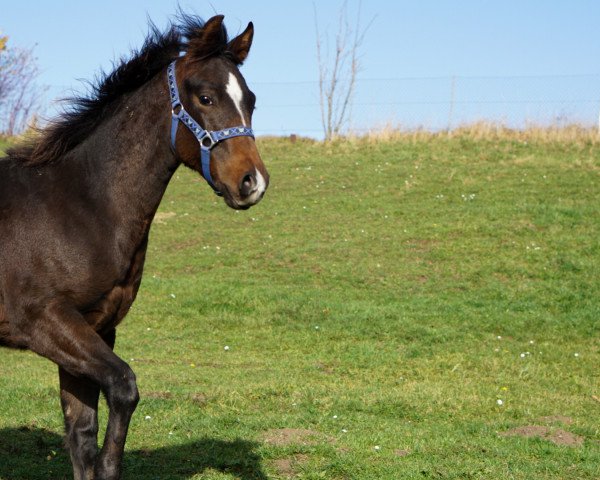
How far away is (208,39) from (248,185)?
3.34 feet

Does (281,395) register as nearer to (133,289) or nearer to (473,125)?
(133,289)

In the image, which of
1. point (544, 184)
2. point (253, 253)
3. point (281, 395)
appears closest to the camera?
point (281, 395)

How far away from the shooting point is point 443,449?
24.6 feet

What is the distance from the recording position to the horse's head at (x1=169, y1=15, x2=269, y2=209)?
512 centimetres

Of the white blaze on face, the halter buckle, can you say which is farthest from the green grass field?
the white blaze on face

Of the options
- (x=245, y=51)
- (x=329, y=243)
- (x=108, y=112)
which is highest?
(x=245, y=51)

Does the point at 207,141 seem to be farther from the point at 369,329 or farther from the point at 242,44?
the point at 369,329

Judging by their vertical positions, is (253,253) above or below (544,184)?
below

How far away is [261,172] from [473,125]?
2364cm

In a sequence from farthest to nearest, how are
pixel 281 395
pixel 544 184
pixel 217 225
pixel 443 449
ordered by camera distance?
pixel 544 184 → pixel 217 225 → pixel 281 395 → pixel 443 449

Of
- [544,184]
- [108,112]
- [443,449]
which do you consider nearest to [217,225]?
[544,184]

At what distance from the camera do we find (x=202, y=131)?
532 cm

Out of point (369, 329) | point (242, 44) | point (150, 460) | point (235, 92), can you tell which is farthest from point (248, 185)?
point (369, 329)

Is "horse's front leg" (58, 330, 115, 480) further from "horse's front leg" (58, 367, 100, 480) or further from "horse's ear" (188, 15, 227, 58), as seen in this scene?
"horse's ear" (188, 15, 227, 58)
